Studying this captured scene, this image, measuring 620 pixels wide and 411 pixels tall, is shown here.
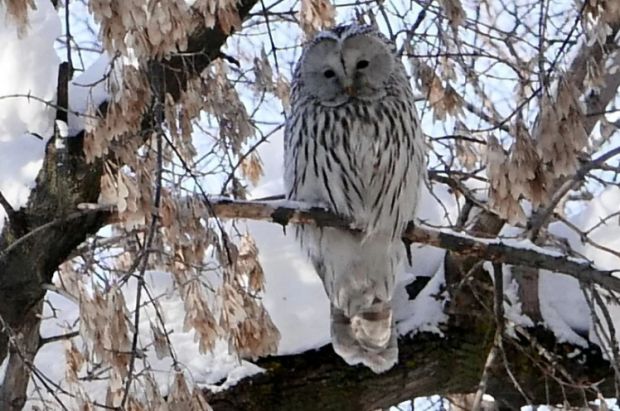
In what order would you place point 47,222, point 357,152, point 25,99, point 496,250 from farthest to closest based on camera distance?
1. point 357,152
2. point 25,99
3. point 47,222
4. point 496,250

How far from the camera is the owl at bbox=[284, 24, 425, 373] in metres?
3.27

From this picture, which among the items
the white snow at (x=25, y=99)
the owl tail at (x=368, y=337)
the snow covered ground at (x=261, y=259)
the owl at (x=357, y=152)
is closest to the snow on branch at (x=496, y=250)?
the snow covered ground at (x=261, y=259)

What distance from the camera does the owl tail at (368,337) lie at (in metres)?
3.27

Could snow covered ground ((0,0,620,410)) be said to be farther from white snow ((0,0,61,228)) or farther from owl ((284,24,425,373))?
owl ((284,24,425,373))

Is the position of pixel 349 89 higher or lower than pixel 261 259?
higher

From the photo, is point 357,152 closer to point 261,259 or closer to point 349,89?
point 349,89

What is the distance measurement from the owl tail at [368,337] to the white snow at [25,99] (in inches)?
41.1

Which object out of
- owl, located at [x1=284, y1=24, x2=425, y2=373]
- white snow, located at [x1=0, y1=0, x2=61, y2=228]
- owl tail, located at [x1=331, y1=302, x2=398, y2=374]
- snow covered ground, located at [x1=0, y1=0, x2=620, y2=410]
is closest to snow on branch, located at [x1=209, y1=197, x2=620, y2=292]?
snow covered ground, located at [x1=0, y1=0, x2=620, y2=410]

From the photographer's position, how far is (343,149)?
3275mm

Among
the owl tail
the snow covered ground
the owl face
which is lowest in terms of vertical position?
the owl tail

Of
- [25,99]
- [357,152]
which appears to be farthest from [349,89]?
[25,99]

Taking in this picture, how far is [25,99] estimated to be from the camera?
3170 millimetres

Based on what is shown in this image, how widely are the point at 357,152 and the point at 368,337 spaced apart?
0.57 meters

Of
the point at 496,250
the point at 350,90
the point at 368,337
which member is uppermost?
the point at 350,90
